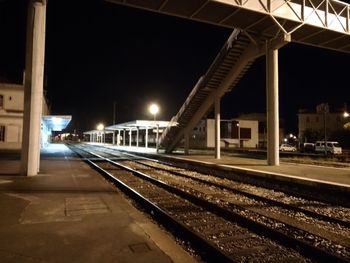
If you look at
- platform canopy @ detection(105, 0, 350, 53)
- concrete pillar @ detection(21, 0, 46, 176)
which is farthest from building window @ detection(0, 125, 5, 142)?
platform canopy @ detection(105, 0, 350, 53)

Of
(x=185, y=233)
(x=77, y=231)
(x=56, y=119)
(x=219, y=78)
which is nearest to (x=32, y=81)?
(x=77, y=231)

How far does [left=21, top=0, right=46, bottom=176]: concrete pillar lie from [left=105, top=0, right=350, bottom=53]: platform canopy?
3.29 m

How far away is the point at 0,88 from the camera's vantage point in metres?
38.2

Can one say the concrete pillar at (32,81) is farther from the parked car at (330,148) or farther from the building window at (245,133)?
the building window at (245,133)

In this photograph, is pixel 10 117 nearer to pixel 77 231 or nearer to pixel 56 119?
pixel 56 119

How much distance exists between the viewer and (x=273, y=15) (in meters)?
16.5

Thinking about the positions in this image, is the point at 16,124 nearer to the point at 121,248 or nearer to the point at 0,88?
the point at 0,88

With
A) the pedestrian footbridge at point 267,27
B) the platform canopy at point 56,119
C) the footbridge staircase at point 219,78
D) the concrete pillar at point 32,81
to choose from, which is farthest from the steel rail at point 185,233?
the platform canopy at point 56,119

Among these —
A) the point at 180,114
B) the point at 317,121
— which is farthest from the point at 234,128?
the point at 180,114

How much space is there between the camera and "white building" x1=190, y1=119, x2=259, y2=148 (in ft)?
245

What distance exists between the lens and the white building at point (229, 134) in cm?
7469

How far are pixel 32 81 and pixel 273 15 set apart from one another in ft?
37.6

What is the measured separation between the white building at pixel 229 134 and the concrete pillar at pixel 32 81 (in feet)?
195

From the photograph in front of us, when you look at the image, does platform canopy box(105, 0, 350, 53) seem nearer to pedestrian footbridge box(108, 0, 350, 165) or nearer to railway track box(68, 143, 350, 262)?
pedestrian footbridge box(108, 0, 350, 165)
